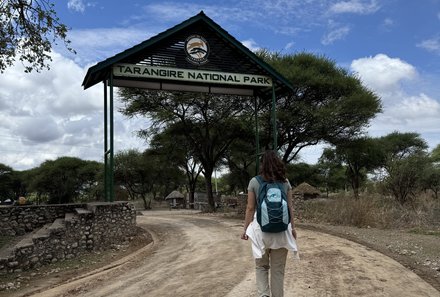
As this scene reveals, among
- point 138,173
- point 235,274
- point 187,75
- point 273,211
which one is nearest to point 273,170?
point 273,211

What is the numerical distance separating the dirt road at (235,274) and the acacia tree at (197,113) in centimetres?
1459

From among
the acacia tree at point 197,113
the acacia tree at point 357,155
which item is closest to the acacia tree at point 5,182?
the acacia tree at point 197,113

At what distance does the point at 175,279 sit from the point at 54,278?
3.32m

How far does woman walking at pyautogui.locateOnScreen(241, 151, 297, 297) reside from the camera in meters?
5.07

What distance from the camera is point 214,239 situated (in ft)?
42.9

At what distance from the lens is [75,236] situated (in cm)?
1236

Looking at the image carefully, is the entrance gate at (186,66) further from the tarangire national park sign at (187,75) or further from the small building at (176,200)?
the small building at (176,200)

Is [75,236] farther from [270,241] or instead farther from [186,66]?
[270,241]

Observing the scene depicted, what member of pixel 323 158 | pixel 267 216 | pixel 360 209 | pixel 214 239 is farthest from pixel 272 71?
pixel 323 158

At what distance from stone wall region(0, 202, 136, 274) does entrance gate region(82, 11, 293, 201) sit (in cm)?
103

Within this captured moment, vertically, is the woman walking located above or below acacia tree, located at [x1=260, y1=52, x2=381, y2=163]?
below

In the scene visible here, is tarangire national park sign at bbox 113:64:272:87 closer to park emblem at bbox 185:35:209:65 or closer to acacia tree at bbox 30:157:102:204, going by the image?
park emblem at bbox 185:35:209:65

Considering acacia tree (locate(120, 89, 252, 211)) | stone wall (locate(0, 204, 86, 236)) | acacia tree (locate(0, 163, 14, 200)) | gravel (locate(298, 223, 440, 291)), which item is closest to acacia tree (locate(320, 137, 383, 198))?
acacia tree (locate(120, 89, 252, 211))

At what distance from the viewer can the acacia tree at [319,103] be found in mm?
24625
